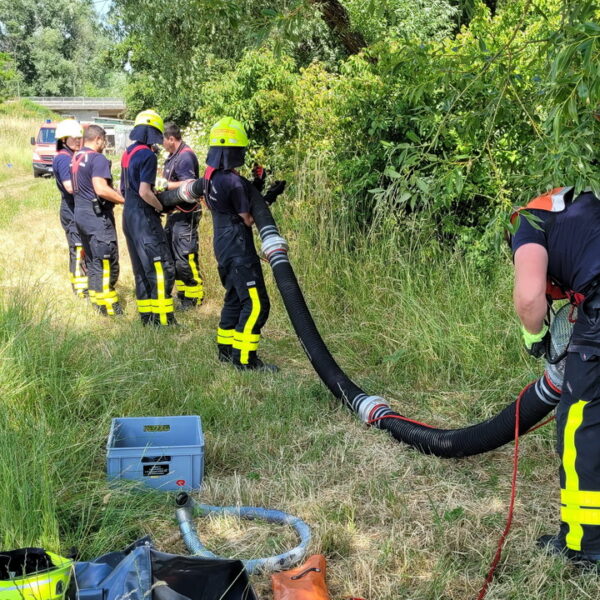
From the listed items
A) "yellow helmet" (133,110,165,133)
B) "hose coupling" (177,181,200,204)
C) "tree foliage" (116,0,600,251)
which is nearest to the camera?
"tree foliage" (116,0,600,251)

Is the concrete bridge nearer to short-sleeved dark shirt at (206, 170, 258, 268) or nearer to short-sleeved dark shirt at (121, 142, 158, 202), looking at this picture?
short-sleeved dark shirt at (121, 142, 158, 202)

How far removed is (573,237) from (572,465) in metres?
0.93

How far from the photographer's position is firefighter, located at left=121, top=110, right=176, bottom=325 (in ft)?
21.5

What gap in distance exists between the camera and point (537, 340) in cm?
306

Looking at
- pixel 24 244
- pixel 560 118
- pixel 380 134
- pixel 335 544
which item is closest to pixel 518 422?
pixel 335 544

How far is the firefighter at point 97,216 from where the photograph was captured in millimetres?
7180

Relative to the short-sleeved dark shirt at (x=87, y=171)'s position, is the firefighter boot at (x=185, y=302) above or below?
below

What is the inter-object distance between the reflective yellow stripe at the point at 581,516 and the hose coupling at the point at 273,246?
2793mm

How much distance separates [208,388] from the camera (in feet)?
16.2

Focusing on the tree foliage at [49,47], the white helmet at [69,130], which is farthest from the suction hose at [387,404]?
the tree foliage at [49,47]

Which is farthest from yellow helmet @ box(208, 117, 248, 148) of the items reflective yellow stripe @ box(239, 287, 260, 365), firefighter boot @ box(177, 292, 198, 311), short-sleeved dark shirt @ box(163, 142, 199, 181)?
firefighter boot @ box(177, 292, 198, 311)

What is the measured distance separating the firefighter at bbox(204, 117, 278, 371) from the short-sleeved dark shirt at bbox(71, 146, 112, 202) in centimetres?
207

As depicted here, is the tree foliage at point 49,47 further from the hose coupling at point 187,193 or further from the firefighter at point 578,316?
the firefighter at point 578,316

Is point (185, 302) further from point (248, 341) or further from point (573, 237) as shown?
point (573, 237)
